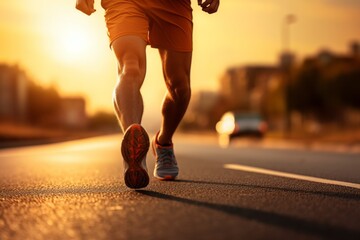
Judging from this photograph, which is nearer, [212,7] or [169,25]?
[169,25]

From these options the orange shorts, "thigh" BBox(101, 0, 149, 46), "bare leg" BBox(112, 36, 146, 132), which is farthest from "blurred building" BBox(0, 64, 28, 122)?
"bare leg" BBox(112, 36, 146, 132)

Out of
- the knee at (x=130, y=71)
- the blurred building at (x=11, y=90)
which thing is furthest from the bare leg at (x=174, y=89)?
the blurred building at (x=11, y=90)

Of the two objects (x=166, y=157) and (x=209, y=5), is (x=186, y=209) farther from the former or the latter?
(x=209, y=5)

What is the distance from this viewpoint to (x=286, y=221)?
329 cm

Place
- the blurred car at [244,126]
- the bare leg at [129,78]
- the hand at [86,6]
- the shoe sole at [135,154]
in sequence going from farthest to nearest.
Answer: the blurred car at [244,126] < the hand at [86,6] < the bare leg at [129,78] < the shoe sole at [135,154]

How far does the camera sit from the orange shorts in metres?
5.05

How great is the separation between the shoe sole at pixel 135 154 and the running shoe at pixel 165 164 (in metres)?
1.04

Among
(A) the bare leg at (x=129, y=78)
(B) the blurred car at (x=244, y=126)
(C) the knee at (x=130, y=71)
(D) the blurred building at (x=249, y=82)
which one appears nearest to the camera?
(A) the bare leg at (x=129, y=78)

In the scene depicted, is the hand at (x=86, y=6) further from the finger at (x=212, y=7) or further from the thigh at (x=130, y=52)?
the finger at (x=212, y=7)

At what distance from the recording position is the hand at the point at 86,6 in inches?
201

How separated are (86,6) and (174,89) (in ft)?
3.41

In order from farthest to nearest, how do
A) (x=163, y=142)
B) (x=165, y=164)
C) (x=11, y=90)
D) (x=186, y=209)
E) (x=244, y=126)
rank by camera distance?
1. (x=11, y=90)
2. (x=244, y=126)
3. (x=163, y=142)
4. (x=165, y=164)
5. (x=186, y=209)

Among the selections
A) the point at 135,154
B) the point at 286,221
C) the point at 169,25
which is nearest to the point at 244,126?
the point at 169,25

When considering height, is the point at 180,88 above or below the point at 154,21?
below
